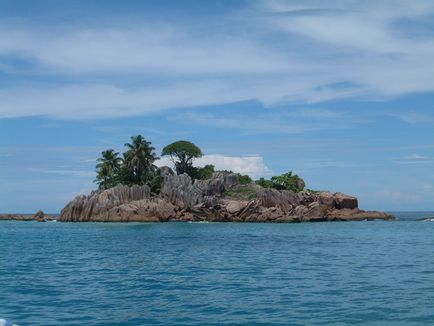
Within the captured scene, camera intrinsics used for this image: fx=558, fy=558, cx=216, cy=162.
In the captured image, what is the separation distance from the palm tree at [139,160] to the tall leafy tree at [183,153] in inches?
408

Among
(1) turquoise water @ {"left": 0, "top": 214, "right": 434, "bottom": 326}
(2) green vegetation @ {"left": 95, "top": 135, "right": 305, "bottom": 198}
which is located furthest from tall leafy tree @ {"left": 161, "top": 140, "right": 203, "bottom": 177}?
(1) turquoise water @ {"left": 0, "top": 214, "right": 434, "bottom": 326}

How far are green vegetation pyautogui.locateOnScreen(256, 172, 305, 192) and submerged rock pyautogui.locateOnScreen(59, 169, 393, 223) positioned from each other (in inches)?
308

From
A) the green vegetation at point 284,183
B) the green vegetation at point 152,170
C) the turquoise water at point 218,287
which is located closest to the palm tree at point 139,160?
the green vegetation at point 152,170

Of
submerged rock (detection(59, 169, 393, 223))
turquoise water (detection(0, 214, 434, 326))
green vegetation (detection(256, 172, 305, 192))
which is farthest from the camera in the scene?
green vegetation (detection(256, 172, 305, 192))

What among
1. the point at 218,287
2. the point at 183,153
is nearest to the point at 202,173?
the point at 183,153

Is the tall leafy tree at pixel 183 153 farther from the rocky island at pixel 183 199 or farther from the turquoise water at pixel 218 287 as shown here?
the turquoise water at pixel 218 287

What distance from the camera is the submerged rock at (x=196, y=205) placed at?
10900cm

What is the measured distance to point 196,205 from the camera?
366 feet

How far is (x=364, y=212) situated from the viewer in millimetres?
123250

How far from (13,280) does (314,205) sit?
89.7m

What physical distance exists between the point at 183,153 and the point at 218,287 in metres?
104

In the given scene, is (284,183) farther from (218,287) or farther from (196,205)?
(218,287)

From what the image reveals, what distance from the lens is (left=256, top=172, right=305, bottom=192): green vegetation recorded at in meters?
125

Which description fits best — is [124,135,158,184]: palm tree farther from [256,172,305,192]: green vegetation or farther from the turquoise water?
the turquoise water
